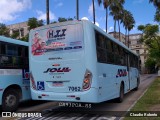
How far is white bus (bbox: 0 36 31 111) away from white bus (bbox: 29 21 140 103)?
99 cm

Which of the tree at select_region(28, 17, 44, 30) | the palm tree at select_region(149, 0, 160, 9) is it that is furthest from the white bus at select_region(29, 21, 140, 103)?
the tree at select_region(28, 17, 44, 30)

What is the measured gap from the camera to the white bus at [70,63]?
1006cm

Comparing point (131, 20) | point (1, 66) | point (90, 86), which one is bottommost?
point (90, 86)

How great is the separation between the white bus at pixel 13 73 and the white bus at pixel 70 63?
Result: 3.25 ft

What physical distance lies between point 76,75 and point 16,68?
311 cm

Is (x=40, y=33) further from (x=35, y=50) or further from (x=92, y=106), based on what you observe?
(x=92, y=106)

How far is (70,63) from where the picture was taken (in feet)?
33.9

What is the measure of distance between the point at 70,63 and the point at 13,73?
2.77 meters

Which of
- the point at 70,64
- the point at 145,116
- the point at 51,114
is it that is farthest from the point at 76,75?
the point at 145,116

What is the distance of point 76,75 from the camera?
1020 cm

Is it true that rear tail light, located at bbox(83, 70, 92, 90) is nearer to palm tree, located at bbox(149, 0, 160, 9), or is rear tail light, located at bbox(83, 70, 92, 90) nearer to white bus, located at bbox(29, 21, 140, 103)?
white bus, located at bbox(29, 21, 140, 103)

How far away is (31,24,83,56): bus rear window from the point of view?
10297mm

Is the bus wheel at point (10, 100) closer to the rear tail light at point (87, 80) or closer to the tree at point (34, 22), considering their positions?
the rear tail light at point (87, 80)

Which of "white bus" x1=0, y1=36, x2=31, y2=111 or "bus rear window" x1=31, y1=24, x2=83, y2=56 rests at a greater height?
"bus rear window" x1=31, y1=24, x2=83, y2=56
